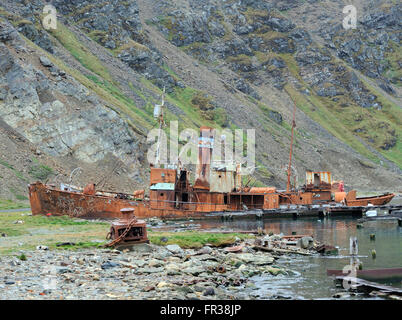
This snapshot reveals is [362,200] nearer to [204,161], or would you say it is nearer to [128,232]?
[204,161]

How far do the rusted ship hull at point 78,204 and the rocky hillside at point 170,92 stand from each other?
1068 cm

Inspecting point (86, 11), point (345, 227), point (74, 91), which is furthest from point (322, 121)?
point (345, 227)

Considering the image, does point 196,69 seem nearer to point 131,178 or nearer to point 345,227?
point 131,178

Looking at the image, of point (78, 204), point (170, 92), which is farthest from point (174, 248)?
point (170, 92)

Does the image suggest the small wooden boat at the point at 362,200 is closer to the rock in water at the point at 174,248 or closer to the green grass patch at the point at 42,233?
the green grass patch at the point at 42,233

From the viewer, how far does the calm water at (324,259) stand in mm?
18281

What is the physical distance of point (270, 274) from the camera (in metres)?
21.2

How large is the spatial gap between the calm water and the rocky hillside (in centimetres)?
2850

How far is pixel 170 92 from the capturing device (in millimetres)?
120688

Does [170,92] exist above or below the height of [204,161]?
above

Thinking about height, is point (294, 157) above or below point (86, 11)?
below

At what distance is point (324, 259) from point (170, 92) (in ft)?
324

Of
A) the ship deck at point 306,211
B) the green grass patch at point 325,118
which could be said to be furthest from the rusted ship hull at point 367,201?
the green grass patch at point 325,118
